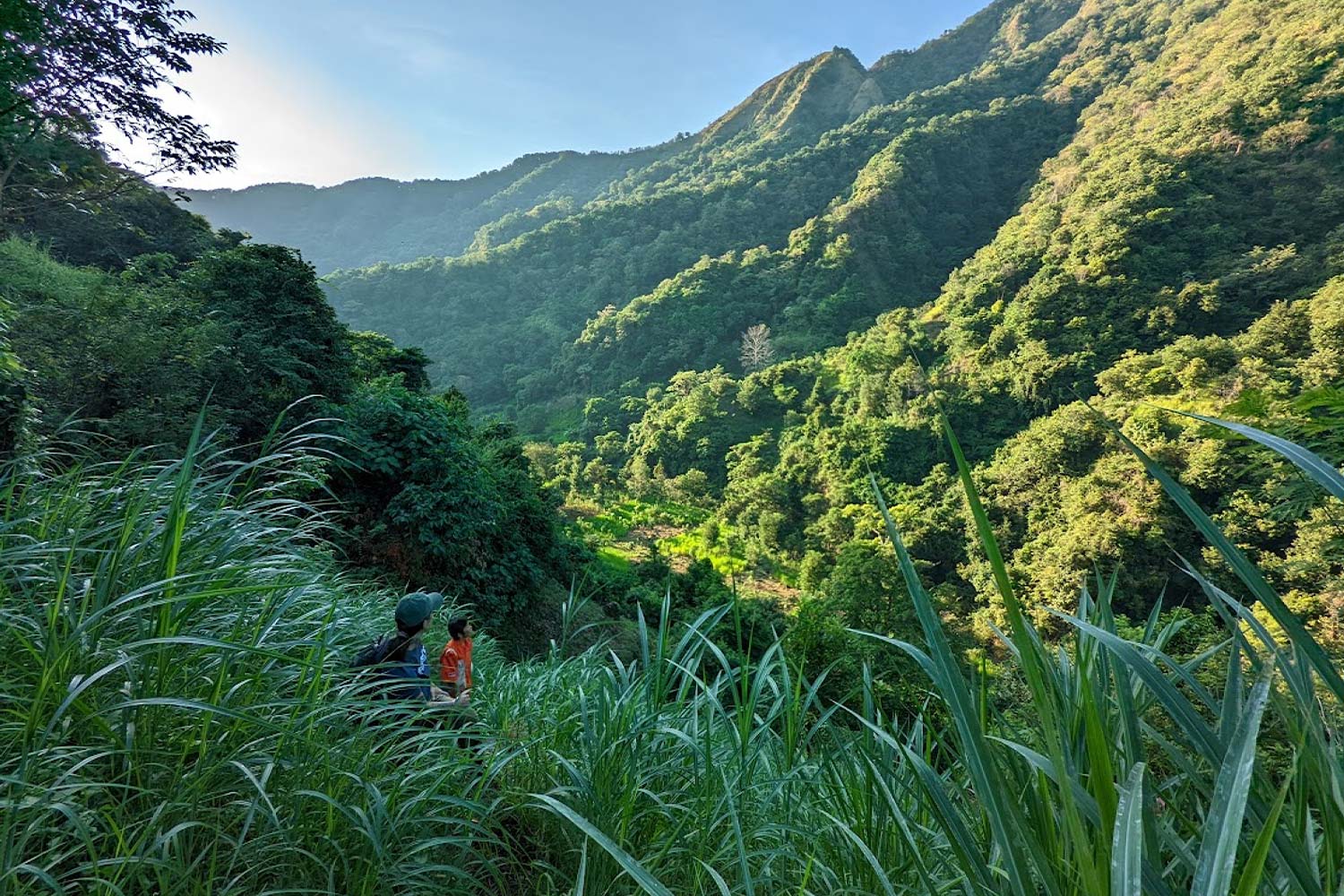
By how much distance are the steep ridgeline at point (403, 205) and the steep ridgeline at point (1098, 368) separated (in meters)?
56.6

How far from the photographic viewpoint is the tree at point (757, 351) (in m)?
38.6

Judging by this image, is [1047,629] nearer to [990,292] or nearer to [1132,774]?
[1132,774]

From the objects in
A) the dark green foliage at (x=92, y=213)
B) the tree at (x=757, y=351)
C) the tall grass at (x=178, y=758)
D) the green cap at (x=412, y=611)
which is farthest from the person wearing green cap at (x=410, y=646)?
the tree at (x=757, y=351)

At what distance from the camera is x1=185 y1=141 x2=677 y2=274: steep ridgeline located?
80312 millimetres

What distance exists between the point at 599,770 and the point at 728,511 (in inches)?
1015

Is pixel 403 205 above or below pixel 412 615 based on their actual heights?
above

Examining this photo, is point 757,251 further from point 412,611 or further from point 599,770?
point 599,770

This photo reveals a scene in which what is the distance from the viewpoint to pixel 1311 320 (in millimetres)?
17234

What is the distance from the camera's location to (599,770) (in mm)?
1277

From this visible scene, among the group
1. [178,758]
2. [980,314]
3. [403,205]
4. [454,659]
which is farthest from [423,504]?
[403,205]

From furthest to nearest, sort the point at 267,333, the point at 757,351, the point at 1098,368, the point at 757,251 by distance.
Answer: the point at 757,251, the point at 757,351, the point at 1098,368, the point at 267,333

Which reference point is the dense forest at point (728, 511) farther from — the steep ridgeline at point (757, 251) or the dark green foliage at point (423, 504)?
the steep ridgeline at point (757, 251)

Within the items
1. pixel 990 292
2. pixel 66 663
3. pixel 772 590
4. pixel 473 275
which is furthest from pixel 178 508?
pixel 473 275

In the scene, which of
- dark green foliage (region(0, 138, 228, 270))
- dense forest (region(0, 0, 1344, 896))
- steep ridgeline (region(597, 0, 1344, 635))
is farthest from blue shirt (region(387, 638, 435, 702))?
steep ridgeline (region(597, 0, 1344, 635))
